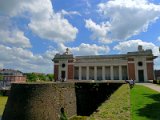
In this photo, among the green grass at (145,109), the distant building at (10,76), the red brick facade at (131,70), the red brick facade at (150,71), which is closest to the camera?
the green grass at (145,109)

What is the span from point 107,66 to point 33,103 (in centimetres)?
4136

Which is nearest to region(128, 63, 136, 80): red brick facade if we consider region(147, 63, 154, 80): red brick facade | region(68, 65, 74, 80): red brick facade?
region(147, 63, 154, 80): red brick facade

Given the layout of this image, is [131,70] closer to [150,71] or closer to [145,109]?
[150,71]

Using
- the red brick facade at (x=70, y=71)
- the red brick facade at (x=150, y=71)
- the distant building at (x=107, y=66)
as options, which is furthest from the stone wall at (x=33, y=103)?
the red brick facade at (x=70, y=71)

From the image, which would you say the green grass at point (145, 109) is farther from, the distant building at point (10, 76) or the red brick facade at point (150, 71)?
the distant building at point (10, 76)

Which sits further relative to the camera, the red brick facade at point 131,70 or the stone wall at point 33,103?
the red brick facade at point 131,70

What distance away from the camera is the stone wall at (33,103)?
1789 centimetres

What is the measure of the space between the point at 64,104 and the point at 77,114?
498cm

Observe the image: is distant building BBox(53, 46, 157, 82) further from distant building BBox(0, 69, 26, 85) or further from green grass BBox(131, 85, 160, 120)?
distant building BBox(0, 69, 26, 85)

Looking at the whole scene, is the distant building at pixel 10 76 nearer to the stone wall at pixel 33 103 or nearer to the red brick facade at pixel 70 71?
the red brick facade at pixel 70 71

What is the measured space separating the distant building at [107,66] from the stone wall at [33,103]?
36682 mm

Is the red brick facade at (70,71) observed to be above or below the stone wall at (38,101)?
above

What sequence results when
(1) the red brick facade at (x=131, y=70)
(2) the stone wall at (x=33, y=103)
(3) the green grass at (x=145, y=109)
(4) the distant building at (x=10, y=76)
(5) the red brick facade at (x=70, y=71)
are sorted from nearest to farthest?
1. (3) the green grass at (x=145, y=109)
2. (2) the stone wall at (x=33, y=103)
3. (1) the red brick facade at (x=131, y=70)
4. (5) the red brick facade at (x=70, y=71)
5. (4) the distant building at (x=10, y=76)

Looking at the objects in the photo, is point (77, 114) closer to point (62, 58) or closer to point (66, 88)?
point (66, 88)
